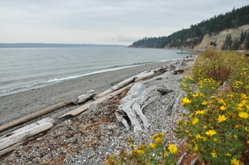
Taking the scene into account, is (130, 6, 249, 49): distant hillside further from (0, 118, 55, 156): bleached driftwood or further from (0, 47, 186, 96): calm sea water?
(0, 118, 55, 156): bleached driftwood

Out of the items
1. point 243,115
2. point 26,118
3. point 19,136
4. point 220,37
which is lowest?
point 26,118

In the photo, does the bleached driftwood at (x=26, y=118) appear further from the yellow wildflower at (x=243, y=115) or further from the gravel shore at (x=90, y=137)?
the yellow wildflower at (x=243, y=115)

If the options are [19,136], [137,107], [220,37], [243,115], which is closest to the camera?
[243,115]

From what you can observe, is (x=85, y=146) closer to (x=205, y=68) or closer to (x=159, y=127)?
(x=159, y=127)

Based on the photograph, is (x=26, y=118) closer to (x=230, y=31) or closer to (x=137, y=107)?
(x=137, y=107)

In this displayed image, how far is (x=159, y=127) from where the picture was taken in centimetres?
531

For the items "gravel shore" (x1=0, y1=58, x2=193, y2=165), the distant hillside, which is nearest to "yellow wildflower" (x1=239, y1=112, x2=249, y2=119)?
"gravel shore" (x1=0, y1=58, x2=193, y2=165)

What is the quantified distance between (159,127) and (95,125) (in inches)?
82.9

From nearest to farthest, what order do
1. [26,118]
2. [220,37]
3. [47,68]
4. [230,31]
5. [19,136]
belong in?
[19,136] < [26,118] < [47,68] < [230,31] < [220,37]

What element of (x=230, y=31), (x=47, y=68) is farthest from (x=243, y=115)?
(x=230, y=31)

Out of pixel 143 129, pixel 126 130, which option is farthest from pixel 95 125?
pixel 143 129

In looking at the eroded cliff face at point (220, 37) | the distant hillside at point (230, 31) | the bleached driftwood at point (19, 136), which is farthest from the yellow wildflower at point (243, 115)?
the eroded cliff face at point (220, 37)

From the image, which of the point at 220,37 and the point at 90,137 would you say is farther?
the point at 220,37

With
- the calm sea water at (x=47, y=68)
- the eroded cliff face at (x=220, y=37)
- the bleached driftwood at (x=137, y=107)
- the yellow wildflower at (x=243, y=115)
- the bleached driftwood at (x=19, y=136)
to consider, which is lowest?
the calm sea water at (x=47, y=68)
